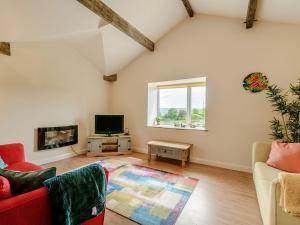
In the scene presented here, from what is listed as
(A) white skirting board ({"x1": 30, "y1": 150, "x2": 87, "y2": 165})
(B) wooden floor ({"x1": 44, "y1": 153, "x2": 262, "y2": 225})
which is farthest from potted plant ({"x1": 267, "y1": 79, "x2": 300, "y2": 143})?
(A) white skirting board ({"x1": 30, "y1": 150, "x2": 87, "y2": 165})

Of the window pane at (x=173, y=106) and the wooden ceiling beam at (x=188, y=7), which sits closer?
the wooden ceiling beam at (x=188, y=7)

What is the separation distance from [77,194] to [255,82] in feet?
11.4

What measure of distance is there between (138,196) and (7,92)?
9.98 ft

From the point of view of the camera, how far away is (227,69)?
3.40 metres

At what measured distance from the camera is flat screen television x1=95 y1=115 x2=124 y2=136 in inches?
173

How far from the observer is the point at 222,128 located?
11.4 feet

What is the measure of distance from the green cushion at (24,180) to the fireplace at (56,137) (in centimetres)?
253

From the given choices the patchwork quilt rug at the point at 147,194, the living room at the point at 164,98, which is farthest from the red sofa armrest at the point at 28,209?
the patchwork quilt rug at the point at 147,194

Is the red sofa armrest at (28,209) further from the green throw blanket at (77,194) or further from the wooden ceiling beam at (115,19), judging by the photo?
the wooden ceiling beam at (115,19)

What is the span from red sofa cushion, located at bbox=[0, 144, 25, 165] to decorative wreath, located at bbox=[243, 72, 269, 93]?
13.6ft

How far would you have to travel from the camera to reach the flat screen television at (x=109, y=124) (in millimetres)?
4406

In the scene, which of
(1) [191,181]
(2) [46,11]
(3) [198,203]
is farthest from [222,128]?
(2) [46,11]

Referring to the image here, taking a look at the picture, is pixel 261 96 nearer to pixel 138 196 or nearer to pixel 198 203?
pixel 198 203

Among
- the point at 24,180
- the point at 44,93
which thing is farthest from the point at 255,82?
the point at 44,93
